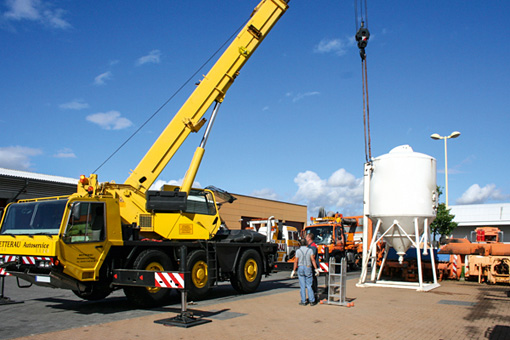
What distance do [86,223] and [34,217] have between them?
3.92 ft

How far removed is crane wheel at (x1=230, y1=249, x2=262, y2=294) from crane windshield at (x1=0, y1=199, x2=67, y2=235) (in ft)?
17.9

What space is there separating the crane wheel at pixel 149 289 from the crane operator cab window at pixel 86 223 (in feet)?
3.64

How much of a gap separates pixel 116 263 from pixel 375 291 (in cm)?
794

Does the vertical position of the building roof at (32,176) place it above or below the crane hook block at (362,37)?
below

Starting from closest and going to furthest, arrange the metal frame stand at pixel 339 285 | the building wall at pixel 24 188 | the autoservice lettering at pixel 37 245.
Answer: the autoservice lettering at pixel 37 245, the metal frame stand at pixel 339 285, the building wall at pixel 24 188

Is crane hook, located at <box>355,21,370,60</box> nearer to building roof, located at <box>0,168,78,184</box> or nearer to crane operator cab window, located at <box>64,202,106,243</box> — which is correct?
crane operator cab window, located at <box>64,202,106,243</box>

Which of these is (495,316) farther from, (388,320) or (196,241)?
(196,241)

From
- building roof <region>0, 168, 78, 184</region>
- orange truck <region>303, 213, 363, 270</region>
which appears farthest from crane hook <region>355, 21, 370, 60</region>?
building roof <region>0, 168, 78, 184</region>

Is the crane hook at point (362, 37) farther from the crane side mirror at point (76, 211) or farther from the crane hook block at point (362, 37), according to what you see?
the crane side mirror at point (76, 211)

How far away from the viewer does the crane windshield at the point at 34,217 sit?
9492mm

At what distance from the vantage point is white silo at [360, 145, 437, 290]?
581 inches

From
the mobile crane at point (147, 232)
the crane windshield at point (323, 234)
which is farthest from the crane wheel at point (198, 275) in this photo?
the crane windshield at point (323, 234)

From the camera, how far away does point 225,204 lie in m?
36.0

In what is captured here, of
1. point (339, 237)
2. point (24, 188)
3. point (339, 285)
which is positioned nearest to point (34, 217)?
point (339, 285)
